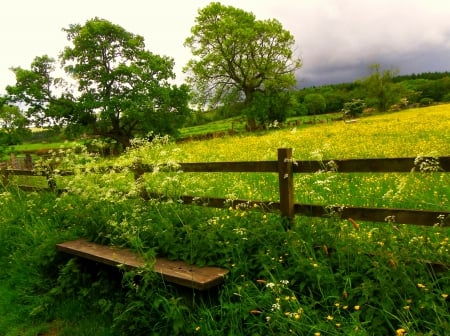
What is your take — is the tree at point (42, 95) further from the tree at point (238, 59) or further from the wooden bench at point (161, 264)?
the wooden bench at point (161, 264)

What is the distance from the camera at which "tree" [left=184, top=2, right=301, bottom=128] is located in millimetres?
48031

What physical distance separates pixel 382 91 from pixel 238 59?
46328 mm

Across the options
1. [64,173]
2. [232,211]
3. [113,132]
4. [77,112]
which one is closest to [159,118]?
[113,132]

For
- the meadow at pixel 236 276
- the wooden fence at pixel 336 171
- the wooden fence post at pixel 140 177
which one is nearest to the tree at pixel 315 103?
the meadow at pixel 236 276

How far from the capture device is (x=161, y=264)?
4.71 m

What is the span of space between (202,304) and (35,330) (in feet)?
7.83

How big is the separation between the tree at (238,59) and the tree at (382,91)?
136 feet

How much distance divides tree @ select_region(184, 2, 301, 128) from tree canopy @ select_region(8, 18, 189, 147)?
6.07 meters

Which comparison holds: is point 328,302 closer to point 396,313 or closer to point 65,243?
point 396,313

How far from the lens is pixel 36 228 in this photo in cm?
746

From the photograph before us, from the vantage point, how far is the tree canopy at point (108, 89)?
Result: 4031 centimetres

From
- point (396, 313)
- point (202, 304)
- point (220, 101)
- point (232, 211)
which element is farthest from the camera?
point (220, 101)

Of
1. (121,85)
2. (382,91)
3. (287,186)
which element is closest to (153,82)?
(121,85)

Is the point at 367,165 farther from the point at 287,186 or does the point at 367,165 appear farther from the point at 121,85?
the point at 121,85
